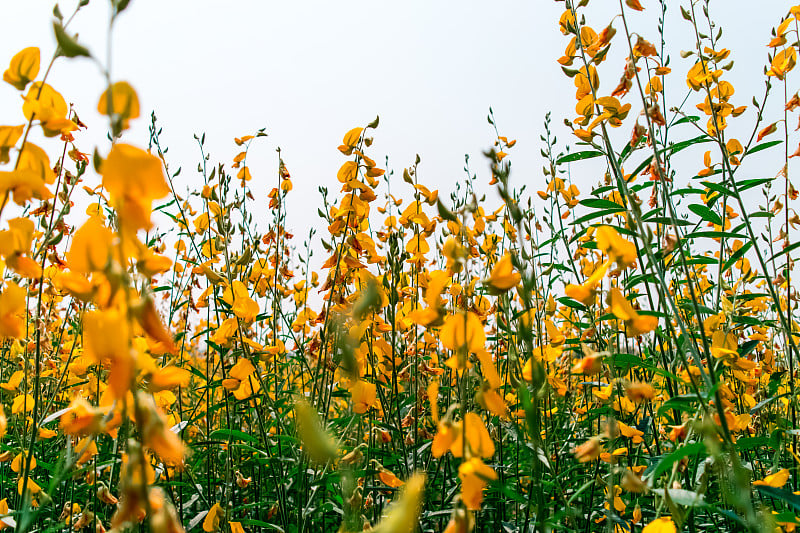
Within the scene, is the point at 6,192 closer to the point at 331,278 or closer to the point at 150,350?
the point at 150,350

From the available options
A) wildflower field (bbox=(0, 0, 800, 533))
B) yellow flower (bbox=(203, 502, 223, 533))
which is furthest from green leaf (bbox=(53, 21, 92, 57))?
yellow flower (bbox=(203, 502, 223, 533))

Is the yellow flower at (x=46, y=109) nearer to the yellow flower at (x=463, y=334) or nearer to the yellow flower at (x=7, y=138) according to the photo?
the yellow flower at (x=7, y=138)

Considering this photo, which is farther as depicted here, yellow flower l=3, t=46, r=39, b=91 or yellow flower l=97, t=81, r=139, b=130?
yellow flower l=3, t=46, r=39, b=91

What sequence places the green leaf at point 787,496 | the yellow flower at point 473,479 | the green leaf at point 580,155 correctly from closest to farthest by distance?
1. the yellow flower at point 473,479
2. the green leaf at point 787,496
3. the green leaf at point 580,155

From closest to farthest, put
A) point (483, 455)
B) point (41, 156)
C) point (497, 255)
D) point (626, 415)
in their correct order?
point (483, 455) → point (41, 156) → point (626, 415) → point (497, 255)

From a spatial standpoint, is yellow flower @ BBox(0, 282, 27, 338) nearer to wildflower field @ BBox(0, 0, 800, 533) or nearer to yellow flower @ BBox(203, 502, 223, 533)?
wildflower field @ BBox(0, 0, 800, 533)

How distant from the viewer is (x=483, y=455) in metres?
0.81

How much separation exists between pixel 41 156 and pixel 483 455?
848mm

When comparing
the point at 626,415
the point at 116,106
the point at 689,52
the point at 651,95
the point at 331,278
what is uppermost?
the point at 689,52

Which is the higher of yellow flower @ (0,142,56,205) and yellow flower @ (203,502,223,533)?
yellow flower @ (0,142,56,205)

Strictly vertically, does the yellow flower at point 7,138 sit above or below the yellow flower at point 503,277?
above

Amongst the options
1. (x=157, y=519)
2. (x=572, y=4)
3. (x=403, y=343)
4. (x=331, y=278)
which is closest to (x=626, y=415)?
(x=403, y=343)

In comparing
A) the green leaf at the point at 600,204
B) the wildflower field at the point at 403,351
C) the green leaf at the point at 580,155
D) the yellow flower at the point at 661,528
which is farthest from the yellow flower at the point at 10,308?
the green leaf at the point at 580,155

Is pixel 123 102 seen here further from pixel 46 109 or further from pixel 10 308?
pixel 46 109
